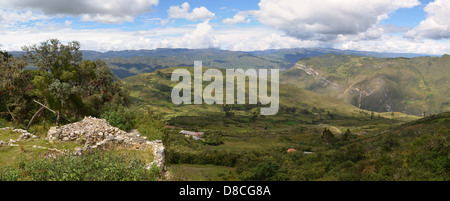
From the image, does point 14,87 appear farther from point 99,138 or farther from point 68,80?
point 99,138

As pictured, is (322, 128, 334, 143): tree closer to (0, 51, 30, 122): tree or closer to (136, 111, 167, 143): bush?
(136, 111, 167, 143): bush

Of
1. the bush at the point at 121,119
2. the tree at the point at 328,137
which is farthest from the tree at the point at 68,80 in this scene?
the tree at the point at 328,137

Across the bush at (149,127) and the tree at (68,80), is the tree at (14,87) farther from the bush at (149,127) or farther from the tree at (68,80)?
the bush at (149,127)

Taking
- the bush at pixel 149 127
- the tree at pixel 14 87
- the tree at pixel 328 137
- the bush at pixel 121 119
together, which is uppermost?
the tree at pixel 14 87

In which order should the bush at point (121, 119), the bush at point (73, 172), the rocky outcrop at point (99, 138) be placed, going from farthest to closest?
the bush at point (121, 119), the rocky outcrop at point (99, 138), the bush at point (73, 172)

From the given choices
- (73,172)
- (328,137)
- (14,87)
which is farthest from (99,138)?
(328,137)

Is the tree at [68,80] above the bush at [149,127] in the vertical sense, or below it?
above

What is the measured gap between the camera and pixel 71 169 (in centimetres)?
1218

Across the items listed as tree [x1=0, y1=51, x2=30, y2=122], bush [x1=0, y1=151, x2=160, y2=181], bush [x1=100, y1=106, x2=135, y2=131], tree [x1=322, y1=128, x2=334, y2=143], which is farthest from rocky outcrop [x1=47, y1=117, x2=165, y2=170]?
tree [x1=322, y1=128, x2=334, y2=143]

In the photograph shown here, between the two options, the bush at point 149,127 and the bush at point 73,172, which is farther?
the bush at point 149,127

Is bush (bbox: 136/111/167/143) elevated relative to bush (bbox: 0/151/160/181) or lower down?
lower down

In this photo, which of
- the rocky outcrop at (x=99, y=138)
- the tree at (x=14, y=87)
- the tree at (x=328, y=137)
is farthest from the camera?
the tree at (x=328, y=137)

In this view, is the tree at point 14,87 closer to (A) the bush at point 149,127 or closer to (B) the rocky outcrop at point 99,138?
(B) the rocky outcrop at point 99,138
